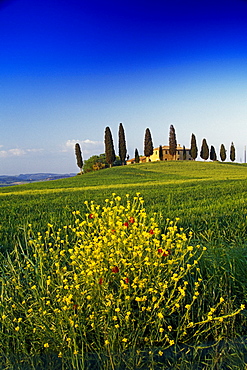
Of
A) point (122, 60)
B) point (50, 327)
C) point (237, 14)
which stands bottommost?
point (50, 327)

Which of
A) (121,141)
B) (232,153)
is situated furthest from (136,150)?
(232,153)

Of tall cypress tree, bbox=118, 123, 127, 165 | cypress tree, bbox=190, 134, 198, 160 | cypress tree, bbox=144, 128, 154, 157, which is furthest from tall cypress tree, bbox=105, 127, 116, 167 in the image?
cypress tree, bbox=190, 134, 198, 160

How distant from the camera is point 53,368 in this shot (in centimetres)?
193

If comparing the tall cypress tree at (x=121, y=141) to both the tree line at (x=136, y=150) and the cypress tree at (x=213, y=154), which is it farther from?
the cypress tree at (x=213, y=154)

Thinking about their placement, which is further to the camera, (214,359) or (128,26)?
(128,26)

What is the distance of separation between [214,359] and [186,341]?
25 cm

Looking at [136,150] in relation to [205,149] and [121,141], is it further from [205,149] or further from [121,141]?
[205,149]

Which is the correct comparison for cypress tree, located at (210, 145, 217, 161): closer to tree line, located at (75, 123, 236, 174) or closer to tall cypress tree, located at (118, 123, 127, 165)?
tree line, located at (75, 123, 236, 174)

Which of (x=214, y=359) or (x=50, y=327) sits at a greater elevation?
(x=50, y=327)

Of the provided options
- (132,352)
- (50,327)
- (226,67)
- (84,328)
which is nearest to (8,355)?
(50,327)

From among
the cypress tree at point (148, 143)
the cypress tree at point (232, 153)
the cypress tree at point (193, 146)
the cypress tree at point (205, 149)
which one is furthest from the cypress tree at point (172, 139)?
the cypress tree at point (232, 153)

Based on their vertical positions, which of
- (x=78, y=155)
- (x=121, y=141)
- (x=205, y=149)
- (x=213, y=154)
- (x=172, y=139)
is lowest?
(x=213, y=154)

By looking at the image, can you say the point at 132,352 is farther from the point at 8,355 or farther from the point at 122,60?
the point at 122,60

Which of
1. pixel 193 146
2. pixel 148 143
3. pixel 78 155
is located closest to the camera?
pixel 78 155
